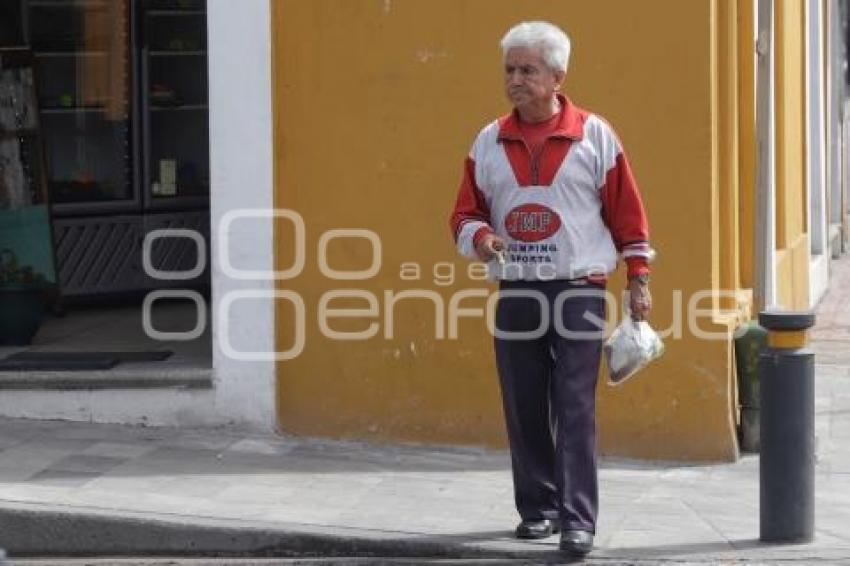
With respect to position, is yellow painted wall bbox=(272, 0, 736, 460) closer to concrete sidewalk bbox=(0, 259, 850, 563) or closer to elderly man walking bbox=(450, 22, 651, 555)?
concrete sidewalk bbox=(0, 259, 850, 563)

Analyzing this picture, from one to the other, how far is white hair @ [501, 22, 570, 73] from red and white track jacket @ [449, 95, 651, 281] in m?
0.26

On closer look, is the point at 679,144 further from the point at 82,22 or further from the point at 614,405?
the point at 82,22

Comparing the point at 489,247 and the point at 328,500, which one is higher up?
the point at 489,247

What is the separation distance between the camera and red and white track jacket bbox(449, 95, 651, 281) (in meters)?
7.14

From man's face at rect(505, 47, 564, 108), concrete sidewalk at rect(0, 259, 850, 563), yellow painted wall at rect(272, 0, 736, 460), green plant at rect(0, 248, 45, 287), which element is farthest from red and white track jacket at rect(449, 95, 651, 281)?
green plant at rect(0, 248, 45, 287)

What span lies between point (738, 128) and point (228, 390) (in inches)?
115

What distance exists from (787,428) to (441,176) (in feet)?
8.04

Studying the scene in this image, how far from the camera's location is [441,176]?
9086mm

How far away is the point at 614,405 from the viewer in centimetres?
903

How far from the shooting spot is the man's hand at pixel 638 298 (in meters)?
7.11

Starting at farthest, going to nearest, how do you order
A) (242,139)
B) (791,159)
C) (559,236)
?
1. (791,159)
2. (242,139)
3. (559,236)

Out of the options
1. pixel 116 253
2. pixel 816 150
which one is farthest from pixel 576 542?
pixel 816 150

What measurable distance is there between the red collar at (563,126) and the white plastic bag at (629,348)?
74 cm

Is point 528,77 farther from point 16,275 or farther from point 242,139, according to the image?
point 16,275
